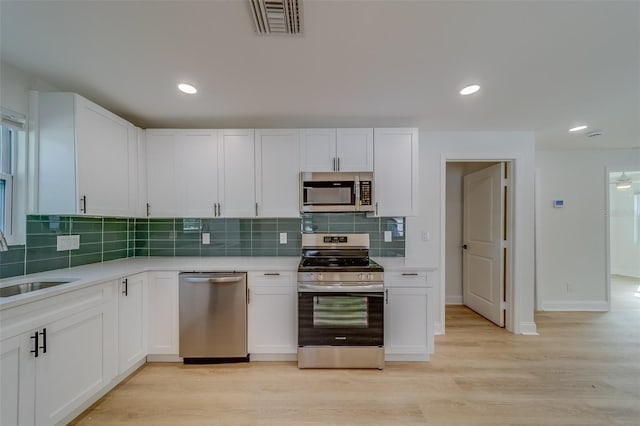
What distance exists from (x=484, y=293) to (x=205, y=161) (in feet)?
13.4

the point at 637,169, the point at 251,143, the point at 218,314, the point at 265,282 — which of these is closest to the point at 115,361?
the point at 218,314

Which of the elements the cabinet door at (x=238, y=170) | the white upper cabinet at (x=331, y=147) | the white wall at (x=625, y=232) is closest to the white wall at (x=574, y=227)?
the white upper cabinet at (x=331, y=147)

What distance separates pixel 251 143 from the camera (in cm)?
280

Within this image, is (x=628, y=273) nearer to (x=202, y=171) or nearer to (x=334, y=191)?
(x=334, y=191)

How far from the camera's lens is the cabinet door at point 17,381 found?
1340 millimetres

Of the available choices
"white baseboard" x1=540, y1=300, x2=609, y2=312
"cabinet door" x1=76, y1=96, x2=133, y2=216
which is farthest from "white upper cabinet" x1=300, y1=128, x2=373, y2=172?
"white baseboard" x1=540, y1=300, x2=609, y2=312

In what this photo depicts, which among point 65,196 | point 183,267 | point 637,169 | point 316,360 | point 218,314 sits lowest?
point 316,360

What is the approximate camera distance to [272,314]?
2.50m

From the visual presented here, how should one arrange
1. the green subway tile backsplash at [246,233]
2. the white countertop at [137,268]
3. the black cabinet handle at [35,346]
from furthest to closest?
the green subway tile backsplash at [246,233] < the white countertop at [137,268] < the black cabinet handle at [35,346]

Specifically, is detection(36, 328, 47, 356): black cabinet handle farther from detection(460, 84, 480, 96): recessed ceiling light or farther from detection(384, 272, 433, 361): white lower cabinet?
detection(460, 84, 480, 96): recessed ceiling light

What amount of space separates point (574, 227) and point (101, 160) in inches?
238

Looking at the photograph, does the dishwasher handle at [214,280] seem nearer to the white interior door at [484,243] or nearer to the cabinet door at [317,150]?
the cabinet door at [317,150]

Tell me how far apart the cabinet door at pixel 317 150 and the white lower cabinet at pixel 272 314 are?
119 cm

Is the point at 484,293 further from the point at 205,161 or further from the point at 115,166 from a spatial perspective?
the point at 115,166
